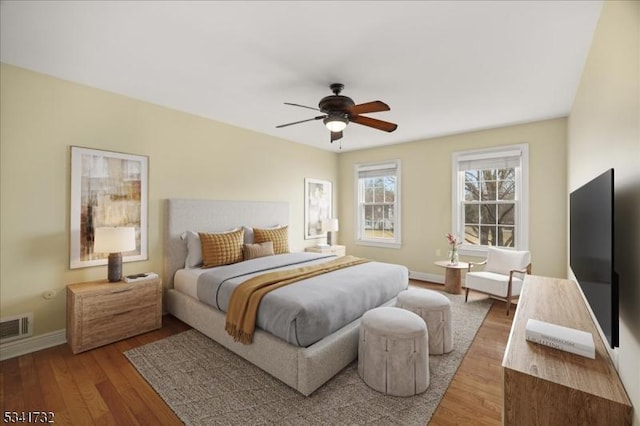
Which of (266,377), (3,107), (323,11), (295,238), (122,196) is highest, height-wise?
(323,11)

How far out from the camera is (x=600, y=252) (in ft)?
4.45

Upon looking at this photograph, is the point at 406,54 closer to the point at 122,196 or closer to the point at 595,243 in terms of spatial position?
the point at 595,243

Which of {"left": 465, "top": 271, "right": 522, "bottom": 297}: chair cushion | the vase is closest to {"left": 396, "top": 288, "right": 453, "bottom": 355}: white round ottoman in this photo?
{"left": 465, "top": 271, "right": 522, "bottom": 297}: chair cushion

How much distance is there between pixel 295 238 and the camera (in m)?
5.44

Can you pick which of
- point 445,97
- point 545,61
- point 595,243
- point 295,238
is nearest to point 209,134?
point 295,238

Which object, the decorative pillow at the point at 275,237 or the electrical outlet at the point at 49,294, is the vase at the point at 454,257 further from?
the electrical outlet at the point at 49,294

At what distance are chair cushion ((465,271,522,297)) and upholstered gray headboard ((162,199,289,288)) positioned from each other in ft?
10.5

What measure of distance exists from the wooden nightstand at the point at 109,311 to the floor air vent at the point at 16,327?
28 centimetres

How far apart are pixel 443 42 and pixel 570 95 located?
213cm

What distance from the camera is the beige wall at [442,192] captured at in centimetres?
401

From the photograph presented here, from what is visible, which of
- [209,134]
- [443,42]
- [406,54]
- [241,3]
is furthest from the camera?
[209,134]

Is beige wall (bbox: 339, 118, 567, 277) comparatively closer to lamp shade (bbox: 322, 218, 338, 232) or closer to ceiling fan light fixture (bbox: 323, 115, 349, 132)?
lamp shade (bbox: 322, 218, 338, 232)

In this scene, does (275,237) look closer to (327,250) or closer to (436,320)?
(327,250)

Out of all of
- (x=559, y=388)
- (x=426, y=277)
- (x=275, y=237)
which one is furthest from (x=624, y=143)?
(x=426, y=277)
